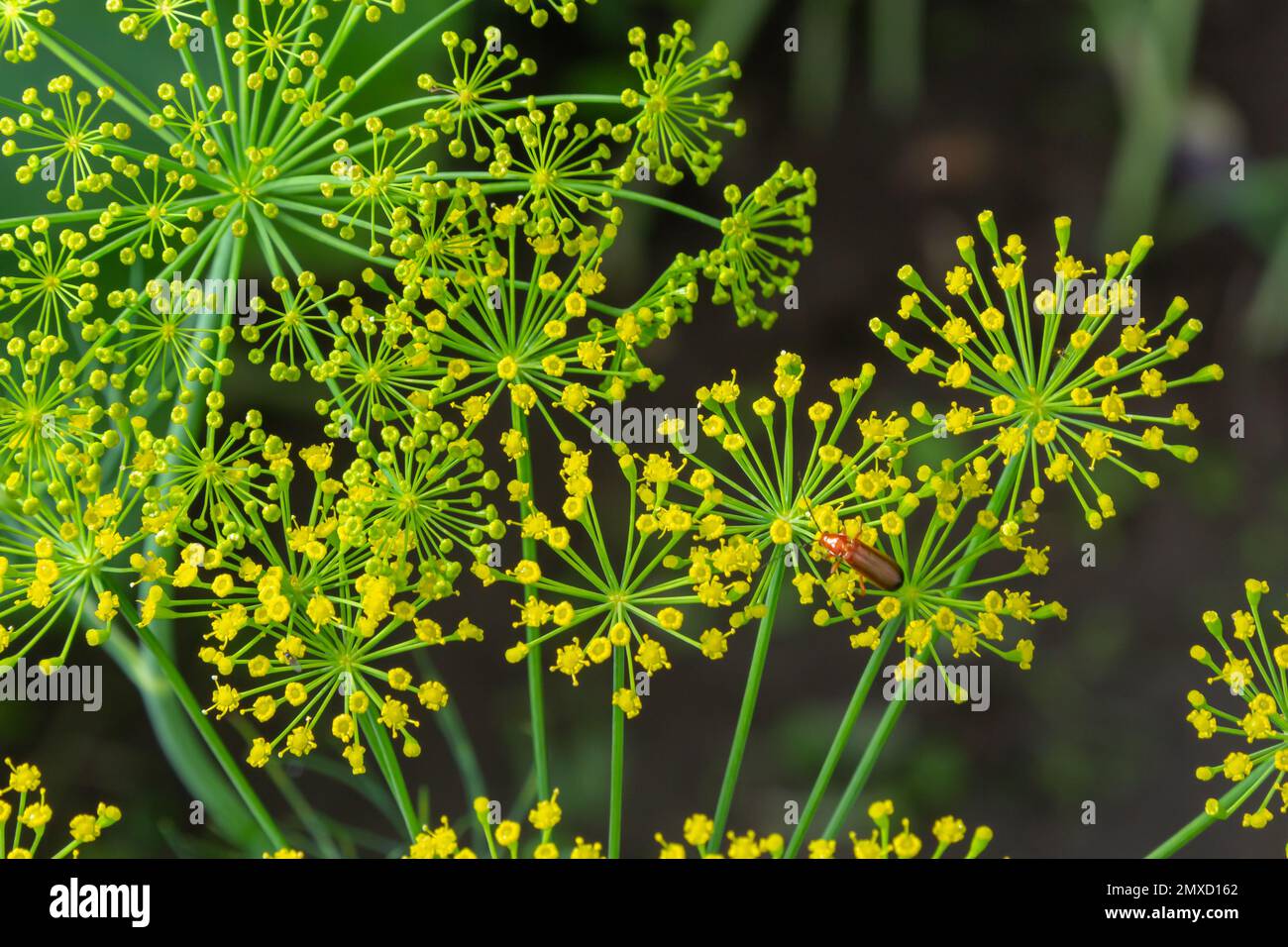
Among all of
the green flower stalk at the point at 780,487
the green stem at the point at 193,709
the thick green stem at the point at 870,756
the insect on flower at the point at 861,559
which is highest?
the green flower stalk at the point at 780,487

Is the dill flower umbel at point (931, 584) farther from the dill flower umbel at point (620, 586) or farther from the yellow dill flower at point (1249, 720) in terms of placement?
the yellow dill flower at point (1249, 720)

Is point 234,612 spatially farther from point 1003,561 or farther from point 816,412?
point 1003,561

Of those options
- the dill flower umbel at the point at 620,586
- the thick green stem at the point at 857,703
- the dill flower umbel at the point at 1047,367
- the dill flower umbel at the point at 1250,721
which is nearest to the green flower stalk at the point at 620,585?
the dill flower umbel at the point at 620,586

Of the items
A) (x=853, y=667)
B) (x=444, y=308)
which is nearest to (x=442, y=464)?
(x=444, y=308)

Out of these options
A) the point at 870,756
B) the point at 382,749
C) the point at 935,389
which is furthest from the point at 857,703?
the point at 935,389

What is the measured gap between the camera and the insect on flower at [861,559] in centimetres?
152

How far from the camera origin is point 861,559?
5.01ft

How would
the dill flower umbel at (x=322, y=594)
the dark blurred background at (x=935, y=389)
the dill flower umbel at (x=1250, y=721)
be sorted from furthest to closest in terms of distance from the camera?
the dark blurred background at (x=935, y=389), the dill flower umbel at (x=1250, y=721), the dill flower umbel at (x=322, y=594)

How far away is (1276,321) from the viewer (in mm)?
3826

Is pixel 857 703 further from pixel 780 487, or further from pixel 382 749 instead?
pixel 382 749

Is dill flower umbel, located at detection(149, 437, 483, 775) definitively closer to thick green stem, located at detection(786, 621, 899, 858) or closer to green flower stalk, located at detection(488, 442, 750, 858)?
green flower stalk, located at detection(488, 442, 750, 858)

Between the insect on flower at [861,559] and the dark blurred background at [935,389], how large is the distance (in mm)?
1978

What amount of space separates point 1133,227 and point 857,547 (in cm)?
277

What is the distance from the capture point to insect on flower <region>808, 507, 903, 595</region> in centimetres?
152
